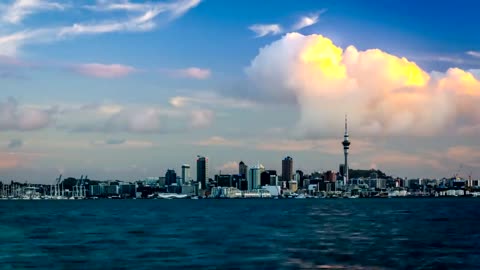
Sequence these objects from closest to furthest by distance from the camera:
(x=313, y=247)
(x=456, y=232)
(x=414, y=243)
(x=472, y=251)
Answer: (x=472, y=251), (x=313, y=247), (x=414, y=243), (x=456, y=232)

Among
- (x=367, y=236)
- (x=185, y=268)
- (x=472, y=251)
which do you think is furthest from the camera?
(x=367, y=236)

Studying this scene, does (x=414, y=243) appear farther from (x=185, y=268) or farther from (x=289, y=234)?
(x=185, y=268)

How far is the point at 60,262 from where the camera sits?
6341 centimetres

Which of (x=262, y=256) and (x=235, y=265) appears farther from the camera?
(x=262, y=256)

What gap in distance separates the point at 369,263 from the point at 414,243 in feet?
77.7

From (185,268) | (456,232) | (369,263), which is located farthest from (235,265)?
(456,232)

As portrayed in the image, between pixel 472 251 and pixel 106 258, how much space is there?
3885cm

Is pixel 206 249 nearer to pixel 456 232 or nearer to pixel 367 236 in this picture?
pixel 367 236

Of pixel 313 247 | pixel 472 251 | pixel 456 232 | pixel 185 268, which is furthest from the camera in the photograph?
pixel 456 232

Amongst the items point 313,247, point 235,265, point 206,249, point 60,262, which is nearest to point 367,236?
point 313,247

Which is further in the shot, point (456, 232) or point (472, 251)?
point (456, 232)

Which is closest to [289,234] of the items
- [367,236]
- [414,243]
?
[367,236]

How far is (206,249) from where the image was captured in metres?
74.9

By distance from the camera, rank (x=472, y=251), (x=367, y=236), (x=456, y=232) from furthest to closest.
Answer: (x=456, y=232), (x=367, y=236), (x=472, y=251)
